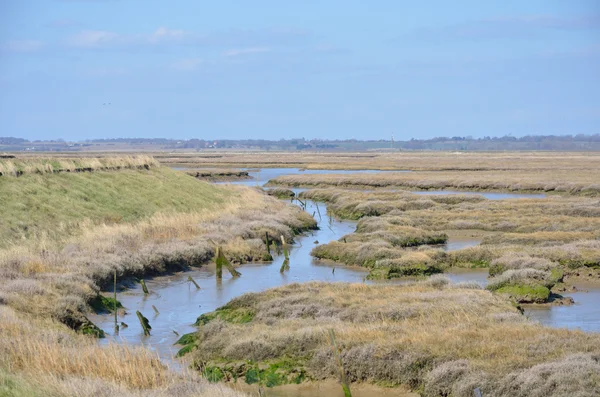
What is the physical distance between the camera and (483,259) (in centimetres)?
2919

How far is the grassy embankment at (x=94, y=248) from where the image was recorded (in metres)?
12.0

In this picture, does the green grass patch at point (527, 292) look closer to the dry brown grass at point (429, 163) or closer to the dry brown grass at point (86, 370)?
the dry brown grass at point (86, 370)

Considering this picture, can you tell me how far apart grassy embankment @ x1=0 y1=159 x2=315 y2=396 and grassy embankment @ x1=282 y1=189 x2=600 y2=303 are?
14.8 ft

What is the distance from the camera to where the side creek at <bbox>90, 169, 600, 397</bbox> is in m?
18.3

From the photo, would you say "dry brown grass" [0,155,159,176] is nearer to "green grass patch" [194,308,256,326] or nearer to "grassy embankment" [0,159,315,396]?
"grassy embankment" [0,159,315,396]

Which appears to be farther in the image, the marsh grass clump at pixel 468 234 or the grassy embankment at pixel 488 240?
the marsh grass clump at pixel 468 234

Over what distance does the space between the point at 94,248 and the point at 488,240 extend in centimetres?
1673

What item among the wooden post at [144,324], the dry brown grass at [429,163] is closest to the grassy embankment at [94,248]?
the wooden post at [144,324]

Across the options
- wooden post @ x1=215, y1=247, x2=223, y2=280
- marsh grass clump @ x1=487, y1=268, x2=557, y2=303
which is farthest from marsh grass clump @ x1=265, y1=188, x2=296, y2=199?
marsh grass clump @ x1=487, y1=268, x2=557, y2=303

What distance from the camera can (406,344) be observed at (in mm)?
14617

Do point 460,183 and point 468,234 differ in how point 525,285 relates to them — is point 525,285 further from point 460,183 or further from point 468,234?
point 460,183

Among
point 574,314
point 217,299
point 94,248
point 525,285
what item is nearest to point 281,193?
point 94,248

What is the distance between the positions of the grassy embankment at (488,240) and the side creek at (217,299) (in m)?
0.79

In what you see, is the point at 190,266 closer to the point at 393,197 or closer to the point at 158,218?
the point at 158,218
